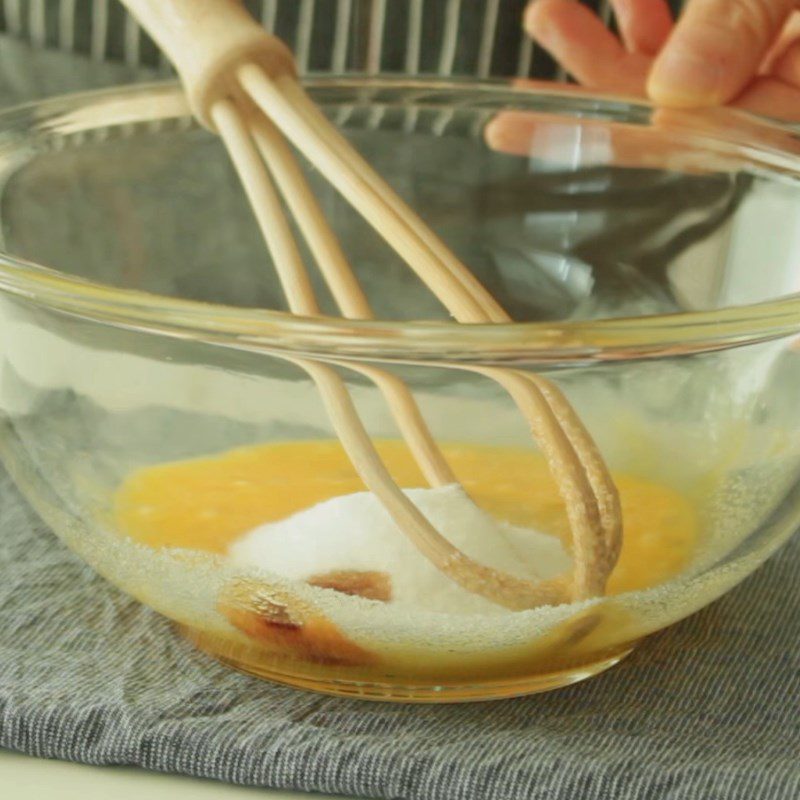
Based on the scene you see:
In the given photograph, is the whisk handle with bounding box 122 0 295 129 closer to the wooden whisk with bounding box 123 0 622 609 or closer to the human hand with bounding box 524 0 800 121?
the wooden whisk with bounding box 123 0 622 609

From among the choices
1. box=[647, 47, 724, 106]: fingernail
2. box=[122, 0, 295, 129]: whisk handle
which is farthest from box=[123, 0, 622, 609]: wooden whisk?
box=[647, 47, 724, 106]: fingernail

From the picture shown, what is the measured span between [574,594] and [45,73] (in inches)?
33.3

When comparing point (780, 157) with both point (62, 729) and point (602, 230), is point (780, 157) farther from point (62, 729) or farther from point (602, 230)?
point (62, 729)

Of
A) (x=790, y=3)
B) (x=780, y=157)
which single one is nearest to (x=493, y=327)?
(x=780, y=157)

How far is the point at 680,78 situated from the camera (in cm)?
72

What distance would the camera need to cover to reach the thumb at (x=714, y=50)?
72 cm

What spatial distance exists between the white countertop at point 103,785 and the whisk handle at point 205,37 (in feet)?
0.91

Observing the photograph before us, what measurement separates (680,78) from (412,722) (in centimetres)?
41

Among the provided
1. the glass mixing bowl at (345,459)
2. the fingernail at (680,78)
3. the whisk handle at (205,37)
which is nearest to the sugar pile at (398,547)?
the glass mixing bowl at (345,459)

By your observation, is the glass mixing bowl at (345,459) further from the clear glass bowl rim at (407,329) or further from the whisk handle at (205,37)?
the whisk handle at (205,37)

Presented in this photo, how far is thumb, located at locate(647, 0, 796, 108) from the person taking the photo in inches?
28.2

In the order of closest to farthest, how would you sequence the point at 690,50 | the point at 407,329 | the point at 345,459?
the point at 407,329
the point at 345,459
the point at 690,50

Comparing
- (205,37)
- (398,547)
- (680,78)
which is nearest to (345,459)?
(398,547)

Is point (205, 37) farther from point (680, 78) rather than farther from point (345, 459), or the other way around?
point (680, 78)
